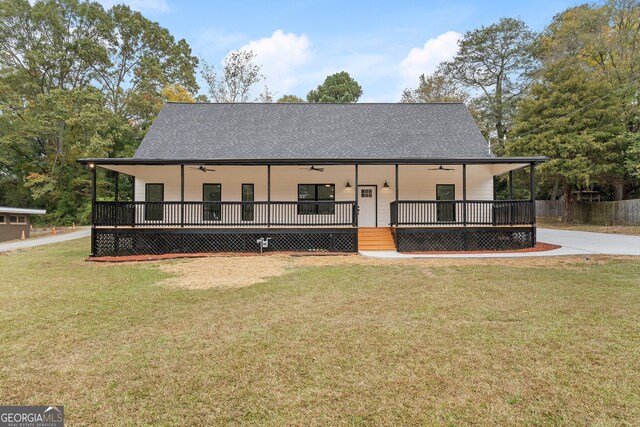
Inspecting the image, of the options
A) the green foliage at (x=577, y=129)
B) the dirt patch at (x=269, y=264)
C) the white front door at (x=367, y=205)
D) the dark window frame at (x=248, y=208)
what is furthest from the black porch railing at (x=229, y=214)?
the green foliage at (x=577, y=129)

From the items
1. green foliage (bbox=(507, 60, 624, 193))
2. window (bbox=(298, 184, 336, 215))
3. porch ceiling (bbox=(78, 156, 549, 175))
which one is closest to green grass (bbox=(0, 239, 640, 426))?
porch ceiling (bbox=(78, 156, 549, 175))

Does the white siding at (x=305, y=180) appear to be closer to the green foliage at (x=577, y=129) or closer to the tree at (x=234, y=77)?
the green foliage at (x=577, y=129)

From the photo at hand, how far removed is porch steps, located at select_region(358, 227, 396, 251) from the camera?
40.1ft

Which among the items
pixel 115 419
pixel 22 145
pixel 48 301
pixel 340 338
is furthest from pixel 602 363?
pixel 22 145

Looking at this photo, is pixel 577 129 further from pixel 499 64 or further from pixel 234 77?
pixel 234 77

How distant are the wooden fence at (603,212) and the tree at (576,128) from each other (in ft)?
6.82

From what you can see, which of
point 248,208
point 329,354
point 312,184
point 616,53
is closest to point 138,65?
point 248,208

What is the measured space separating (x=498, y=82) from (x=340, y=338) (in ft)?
115

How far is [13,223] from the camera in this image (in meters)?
19.1

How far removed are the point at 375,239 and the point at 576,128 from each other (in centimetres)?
1677

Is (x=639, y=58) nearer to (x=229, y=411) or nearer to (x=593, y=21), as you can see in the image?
(x=593, y=21)

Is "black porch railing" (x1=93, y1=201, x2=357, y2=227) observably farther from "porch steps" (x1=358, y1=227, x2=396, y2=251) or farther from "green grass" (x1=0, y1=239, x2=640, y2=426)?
"green grass" (x1=0, y1=239, x2=640, y2=426)

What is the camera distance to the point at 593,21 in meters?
21.9

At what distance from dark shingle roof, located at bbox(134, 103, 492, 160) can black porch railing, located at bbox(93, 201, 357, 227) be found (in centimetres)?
198
